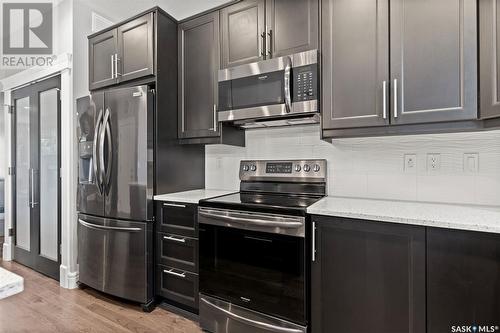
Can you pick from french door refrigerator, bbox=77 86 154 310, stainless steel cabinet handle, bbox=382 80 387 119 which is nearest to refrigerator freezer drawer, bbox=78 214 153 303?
french door refrigerator, bbox=77 86 154 310

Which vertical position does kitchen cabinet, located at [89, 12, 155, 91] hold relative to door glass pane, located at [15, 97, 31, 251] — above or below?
above

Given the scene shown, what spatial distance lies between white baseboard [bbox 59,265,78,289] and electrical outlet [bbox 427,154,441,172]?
11.0 ft

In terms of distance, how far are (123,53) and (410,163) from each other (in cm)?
262

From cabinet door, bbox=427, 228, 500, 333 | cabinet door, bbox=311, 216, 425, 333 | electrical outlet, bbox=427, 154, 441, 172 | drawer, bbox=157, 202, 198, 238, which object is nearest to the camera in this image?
cabinet door, bbox=427, 228, 500, 333

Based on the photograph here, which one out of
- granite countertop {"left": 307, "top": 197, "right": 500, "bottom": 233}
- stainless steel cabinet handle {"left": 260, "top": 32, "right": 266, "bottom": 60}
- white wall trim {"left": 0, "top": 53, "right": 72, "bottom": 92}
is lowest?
granite countertop {"left": 307, "top": 197, "right": 500, "bottom": 233}

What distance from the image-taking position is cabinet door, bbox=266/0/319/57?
1.82m

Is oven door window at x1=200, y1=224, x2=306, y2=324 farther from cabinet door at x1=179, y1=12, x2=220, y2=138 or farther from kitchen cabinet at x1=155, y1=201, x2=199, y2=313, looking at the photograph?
cabinet door at x1=179, y1=12, x2=220, y2=138

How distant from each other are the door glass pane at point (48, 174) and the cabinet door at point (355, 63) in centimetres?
287

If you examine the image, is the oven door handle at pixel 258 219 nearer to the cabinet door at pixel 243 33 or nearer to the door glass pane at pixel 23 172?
the cabinet door at pixel 243 33

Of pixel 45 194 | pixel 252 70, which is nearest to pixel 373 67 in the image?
pixel 252 70

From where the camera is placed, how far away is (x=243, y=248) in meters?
1.73

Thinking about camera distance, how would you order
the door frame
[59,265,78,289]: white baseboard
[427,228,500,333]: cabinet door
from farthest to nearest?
1. the door frame
2. [59,265,78,289]: white baseboard
3. [427,228,500,333]: cabinet door

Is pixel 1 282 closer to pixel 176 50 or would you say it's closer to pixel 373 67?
pixel 373 67

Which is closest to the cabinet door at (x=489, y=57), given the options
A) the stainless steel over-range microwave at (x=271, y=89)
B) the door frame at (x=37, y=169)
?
the stainless steel over-range microwave at (x=271, y=89)
